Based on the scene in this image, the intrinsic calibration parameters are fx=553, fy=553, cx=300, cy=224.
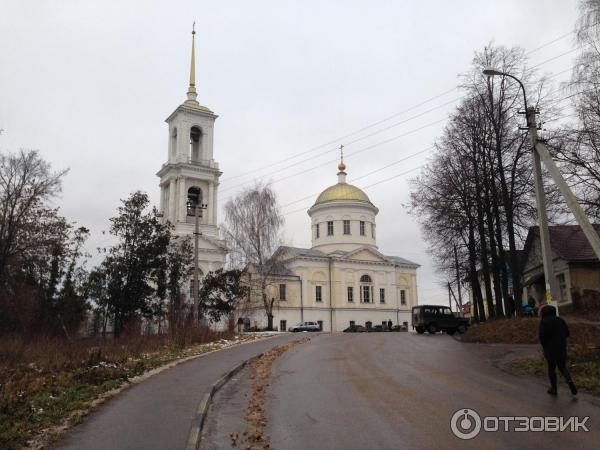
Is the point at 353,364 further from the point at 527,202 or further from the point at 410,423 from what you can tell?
the point at 527,202

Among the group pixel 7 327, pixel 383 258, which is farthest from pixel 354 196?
pixel 7 327

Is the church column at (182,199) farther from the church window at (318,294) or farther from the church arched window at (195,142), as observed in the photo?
the church window at (318,294)

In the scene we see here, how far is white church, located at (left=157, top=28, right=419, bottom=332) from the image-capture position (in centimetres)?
5434

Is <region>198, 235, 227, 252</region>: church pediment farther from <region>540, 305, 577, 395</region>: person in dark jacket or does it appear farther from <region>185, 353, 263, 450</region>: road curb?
<region>540, 305, 577, 395</region>: person in dark jacket

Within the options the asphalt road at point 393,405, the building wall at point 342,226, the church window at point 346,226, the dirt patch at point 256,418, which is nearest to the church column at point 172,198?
the building wall at point 342,226

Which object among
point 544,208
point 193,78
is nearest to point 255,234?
point 193,78

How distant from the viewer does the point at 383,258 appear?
71000 millimetres

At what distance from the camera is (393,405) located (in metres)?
9.04

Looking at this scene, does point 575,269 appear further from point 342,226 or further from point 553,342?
point 342,226

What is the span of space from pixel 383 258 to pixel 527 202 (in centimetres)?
4543

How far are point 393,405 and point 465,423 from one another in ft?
4.95

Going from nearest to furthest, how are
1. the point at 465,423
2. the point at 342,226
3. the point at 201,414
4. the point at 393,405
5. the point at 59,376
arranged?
the point at 465,423 < the point at 201,414 < the point at 393,405 < the point at 59,376 < the point at 342,226

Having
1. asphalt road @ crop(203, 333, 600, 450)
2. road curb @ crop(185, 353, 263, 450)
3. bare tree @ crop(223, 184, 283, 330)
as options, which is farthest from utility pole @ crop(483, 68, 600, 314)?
bare tree @ crop(223, 184, 283, 330)

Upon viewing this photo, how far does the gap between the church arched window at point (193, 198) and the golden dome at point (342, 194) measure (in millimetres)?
20709
